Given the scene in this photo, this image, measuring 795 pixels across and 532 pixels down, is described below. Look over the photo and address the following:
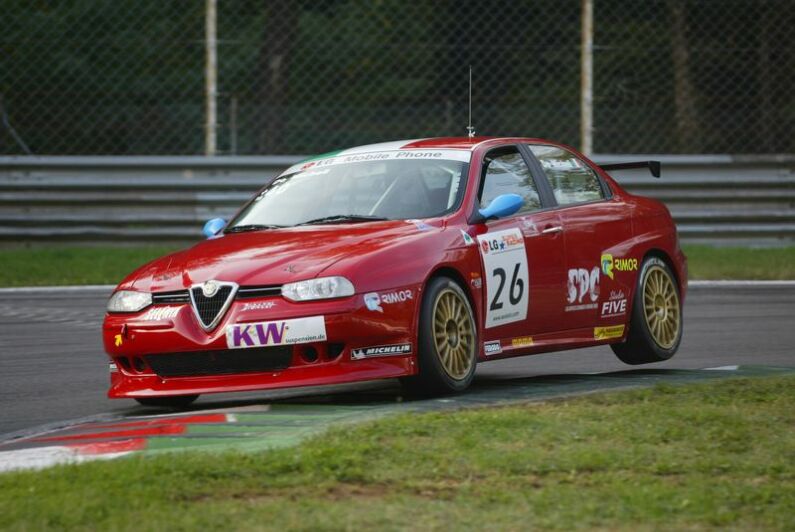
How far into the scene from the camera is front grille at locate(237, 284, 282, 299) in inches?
295

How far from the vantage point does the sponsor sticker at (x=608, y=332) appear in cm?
927

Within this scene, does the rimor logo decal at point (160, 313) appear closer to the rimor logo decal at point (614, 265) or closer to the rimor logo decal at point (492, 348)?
the rimor logo decal at point (492, 348)

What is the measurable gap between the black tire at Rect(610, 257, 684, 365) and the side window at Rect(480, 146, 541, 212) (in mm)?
1004

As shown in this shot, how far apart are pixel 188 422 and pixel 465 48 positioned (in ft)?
34.0

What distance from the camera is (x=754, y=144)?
57.0ft

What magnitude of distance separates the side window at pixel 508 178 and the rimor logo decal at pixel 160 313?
6.24 ft

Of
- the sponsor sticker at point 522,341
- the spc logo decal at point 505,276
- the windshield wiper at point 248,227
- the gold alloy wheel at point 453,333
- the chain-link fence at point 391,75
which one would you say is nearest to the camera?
the gold alloy wheel at point 453,333

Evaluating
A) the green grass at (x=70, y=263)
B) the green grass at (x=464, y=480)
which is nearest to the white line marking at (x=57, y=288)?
the green grass at (x=70, y=263)

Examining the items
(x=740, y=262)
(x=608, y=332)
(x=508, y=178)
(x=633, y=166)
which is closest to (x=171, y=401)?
(x=508, y=178)

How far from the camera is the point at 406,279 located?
25.1 feet

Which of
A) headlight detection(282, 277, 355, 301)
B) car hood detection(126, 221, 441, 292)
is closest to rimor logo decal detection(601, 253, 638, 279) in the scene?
car hood detection(126, 221, 441, 292)

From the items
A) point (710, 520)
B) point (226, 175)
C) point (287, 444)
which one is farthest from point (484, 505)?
point (226, 175)

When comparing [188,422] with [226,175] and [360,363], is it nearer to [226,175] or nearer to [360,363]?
[360,363]

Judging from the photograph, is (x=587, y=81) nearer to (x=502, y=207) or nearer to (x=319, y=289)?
(x=502, y=207)
